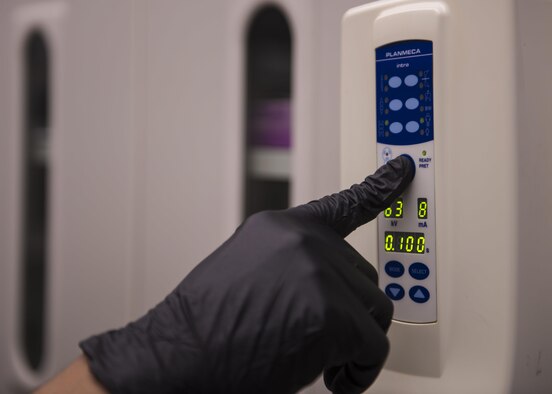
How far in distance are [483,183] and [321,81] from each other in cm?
36

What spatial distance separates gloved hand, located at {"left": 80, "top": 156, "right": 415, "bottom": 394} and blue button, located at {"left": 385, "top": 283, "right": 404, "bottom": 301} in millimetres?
68

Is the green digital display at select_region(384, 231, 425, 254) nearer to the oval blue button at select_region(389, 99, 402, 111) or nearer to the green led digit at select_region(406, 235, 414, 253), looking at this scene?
the green led digit at select_region(406, 235, 414, 253)

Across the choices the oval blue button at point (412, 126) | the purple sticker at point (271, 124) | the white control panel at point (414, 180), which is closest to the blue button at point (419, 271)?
the white control panel at point (414, 180)

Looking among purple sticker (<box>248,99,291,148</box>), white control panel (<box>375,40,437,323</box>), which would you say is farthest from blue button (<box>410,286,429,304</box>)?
purple sticker (<box>248,99,291,148</box>)

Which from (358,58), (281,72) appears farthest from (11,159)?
(358,58)

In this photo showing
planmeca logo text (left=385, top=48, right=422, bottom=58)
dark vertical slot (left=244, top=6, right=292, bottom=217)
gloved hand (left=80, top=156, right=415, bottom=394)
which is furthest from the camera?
dark vertical slot (left=244, top=6, right=292, bottom=217)

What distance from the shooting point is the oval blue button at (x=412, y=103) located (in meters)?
0.75

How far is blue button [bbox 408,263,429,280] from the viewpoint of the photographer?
0.75 meters

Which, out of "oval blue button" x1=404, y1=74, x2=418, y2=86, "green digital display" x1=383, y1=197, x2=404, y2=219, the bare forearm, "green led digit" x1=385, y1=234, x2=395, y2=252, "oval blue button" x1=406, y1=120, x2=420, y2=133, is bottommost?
the bare forearm

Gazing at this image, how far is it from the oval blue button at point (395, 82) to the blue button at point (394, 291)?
0.28 meters

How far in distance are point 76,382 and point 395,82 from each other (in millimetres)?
568

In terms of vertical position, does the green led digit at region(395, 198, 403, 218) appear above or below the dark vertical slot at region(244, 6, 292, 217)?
below

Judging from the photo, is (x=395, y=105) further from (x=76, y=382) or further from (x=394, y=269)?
(x=76, y=382)

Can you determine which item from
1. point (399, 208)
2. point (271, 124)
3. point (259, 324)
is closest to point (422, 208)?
point (399, 208)
